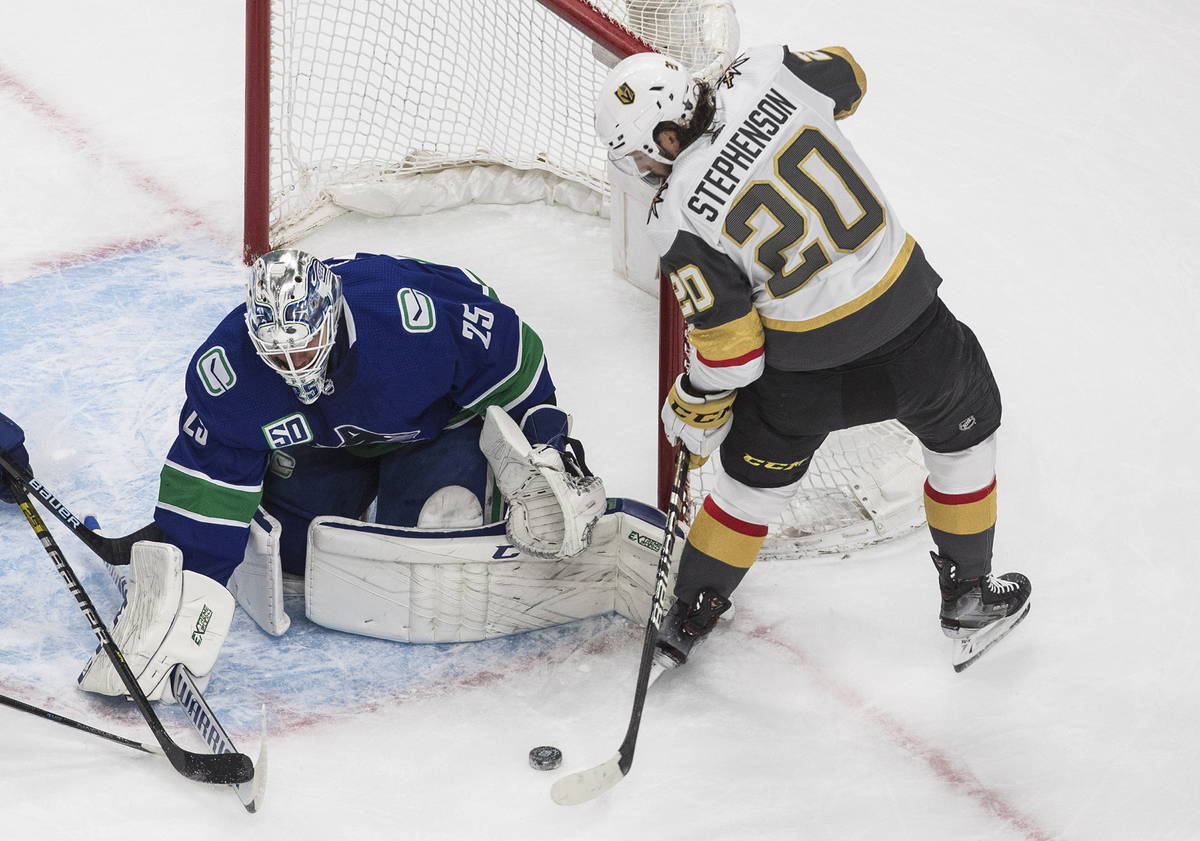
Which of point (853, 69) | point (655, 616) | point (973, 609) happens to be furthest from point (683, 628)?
point (853, 69)

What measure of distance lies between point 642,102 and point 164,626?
122cm

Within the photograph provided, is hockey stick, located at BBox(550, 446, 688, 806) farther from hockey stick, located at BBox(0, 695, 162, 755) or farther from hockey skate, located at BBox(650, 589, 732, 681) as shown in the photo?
hockey stick, located at BBox(0, 695, 162, 755)

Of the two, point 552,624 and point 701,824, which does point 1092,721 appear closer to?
point 701,824

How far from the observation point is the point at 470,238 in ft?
13.2

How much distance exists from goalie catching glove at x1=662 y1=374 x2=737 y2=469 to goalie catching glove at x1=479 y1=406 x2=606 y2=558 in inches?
9.2

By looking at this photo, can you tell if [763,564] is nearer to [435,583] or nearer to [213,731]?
[435,583]

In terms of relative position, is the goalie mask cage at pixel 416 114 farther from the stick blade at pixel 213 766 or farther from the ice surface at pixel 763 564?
the stick blade at pixel 213 766

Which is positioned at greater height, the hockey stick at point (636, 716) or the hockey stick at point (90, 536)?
the hockey stick at point (636, 716)

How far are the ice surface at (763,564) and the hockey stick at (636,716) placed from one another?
72mm

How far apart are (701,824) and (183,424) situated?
1152mm

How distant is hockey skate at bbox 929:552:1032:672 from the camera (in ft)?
9.16

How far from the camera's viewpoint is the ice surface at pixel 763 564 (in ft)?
8.45

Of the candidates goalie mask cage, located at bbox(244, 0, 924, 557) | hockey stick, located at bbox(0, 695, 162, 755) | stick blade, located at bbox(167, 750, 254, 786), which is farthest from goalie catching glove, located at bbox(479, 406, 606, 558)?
goalie mask cage, located at bbox(244, 0, 924, 557)

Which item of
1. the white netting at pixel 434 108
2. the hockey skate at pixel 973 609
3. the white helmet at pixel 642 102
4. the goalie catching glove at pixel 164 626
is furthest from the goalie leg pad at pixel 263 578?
the white netting at pixel 434 108
